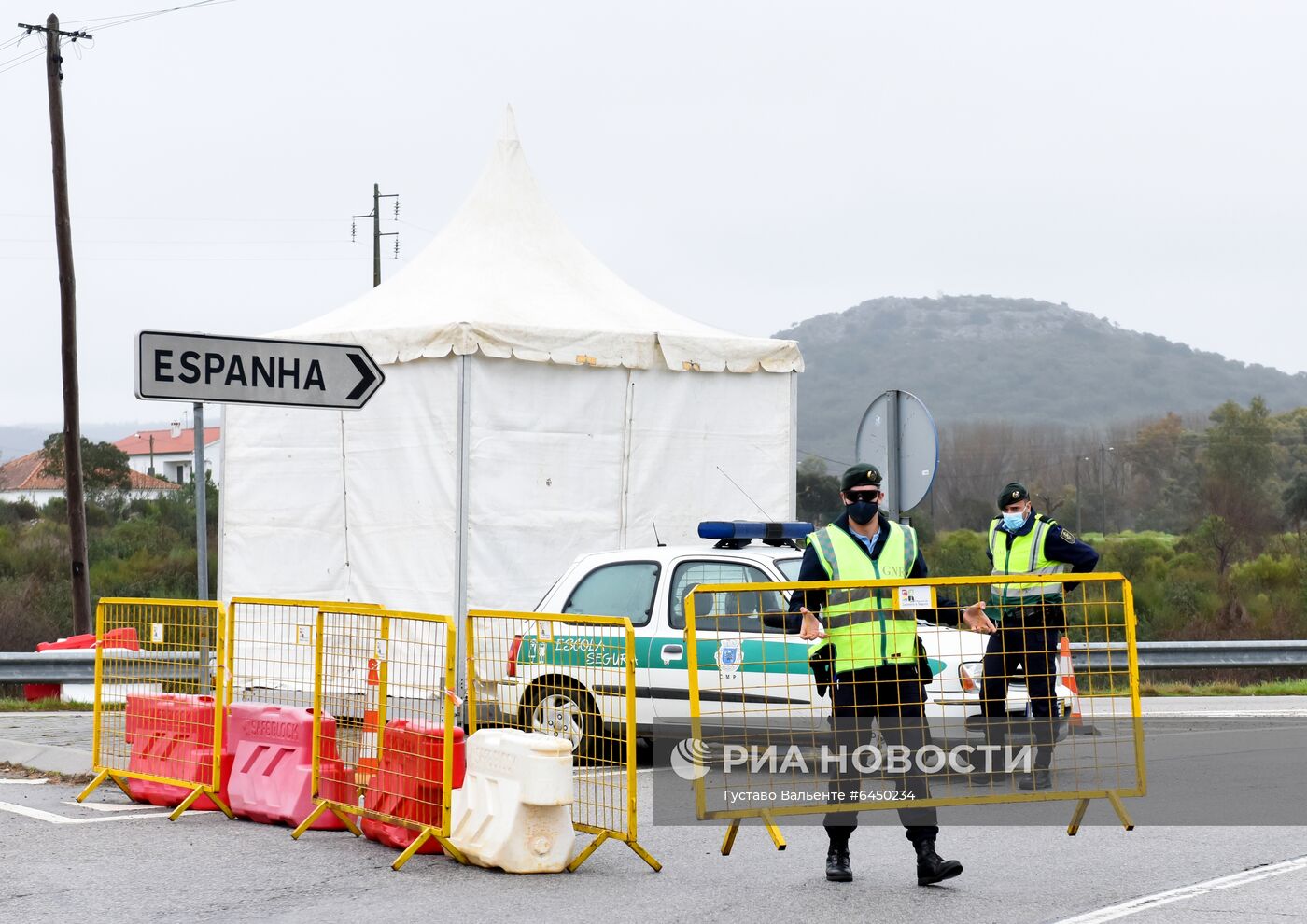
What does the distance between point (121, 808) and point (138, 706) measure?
726 mm

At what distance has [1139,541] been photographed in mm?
43219

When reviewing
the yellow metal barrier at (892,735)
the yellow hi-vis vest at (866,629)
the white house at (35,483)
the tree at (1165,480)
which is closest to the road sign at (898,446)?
the yellow metal barrier at (892,735)

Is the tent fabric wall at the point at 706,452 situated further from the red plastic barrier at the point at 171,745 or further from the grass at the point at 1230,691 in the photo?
the red plastic barrier at the point at 171,745

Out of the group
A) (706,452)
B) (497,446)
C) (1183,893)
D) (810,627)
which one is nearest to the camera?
(1183,893)

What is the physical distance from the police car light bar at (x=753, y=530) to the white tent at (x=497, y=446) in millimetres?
3252

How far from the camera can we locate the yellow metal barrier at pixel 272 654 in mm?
8719

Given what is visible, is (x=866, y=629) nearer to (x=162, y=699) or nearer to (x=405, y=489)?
(x=162, y=699)

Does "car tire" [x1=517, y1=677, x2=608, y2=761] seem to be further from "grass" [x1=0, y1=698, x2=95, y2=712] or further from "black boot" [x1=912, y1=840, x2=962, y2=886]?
"grass" [x1=0, y1=698, x2=95, y2=712]

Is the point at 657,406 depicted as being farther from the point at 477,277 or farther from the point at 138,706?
the point at 138,706

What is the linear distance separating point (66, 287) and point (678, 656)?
16.6 metres

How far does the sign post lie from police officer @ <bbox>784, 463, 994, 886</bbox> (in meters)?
4.01

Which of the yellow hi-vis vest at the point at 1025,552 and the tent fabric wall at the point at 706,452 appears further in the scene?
the tent fabric wall at the point at 706,452

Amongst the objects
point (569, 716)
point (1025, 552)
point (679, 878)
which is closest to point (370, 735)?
point (569, 716)

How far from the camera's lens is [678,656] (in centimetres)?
1034
